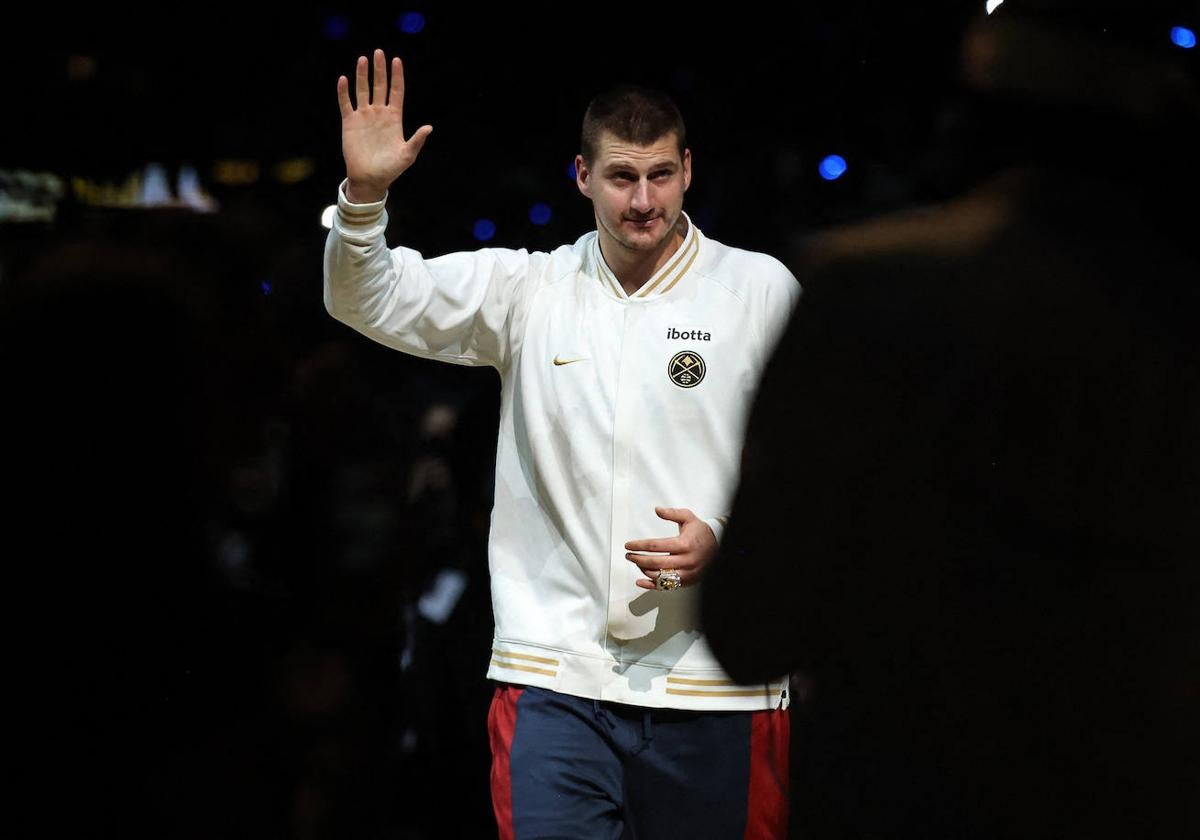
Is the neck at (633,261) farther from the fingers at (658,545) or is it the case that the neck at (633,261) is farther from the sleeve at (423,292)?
the fingers at (658,545)

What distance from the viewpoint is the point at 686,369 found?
2.48 meters

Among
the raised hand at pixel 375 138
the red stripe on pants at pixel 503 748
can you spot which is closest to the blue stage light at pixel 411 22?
the raised hand at pixel 375 138

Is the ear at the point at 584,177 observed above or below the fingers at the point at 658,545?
above

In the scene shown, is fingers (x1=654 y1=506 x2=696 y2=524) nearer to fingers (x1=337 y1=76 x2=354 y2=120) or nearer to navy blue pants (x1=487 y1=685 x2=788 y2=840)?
navy blue pants (x1=487 y1=685 x2=788 y2=840)

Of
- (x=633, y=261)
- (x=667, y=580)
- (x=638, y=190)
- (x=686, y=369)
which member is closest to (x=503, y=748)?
(x=667, y=580)

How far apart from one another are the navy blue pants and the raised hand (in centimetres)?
86

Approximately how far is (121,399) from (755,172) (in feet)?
4.41

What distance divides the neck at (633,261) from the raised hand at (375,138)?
37cm

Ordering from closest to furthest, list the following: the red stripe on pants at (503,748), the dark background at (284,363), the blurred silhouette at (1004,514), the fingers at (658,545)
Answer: the blurred silhouette at (1004,514), the fingers at (658,545), the red stripe on pants at (503,748), the dark background at (284,363)

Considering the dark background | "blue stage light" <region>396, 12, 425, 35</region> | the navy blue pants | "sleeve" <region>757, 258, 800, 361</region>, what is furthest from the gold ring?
"blue stage light" <region>396, 12, 425, 35</region>

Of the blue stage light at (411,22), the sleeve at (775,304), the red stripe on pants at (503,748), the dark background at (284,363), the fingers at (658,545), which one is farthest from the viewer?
the blue stage light at (411,22)

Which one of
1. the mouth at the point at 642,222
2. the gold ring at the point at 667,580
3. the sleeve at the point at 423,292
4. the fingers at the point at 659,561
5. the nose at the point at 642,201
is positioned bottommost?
the gold ring at the point at 667,580

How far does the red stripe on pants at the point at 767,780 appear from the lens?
2.48 m

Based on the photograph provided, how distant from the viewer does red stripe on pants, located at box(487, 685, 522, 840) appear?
2414 mm
